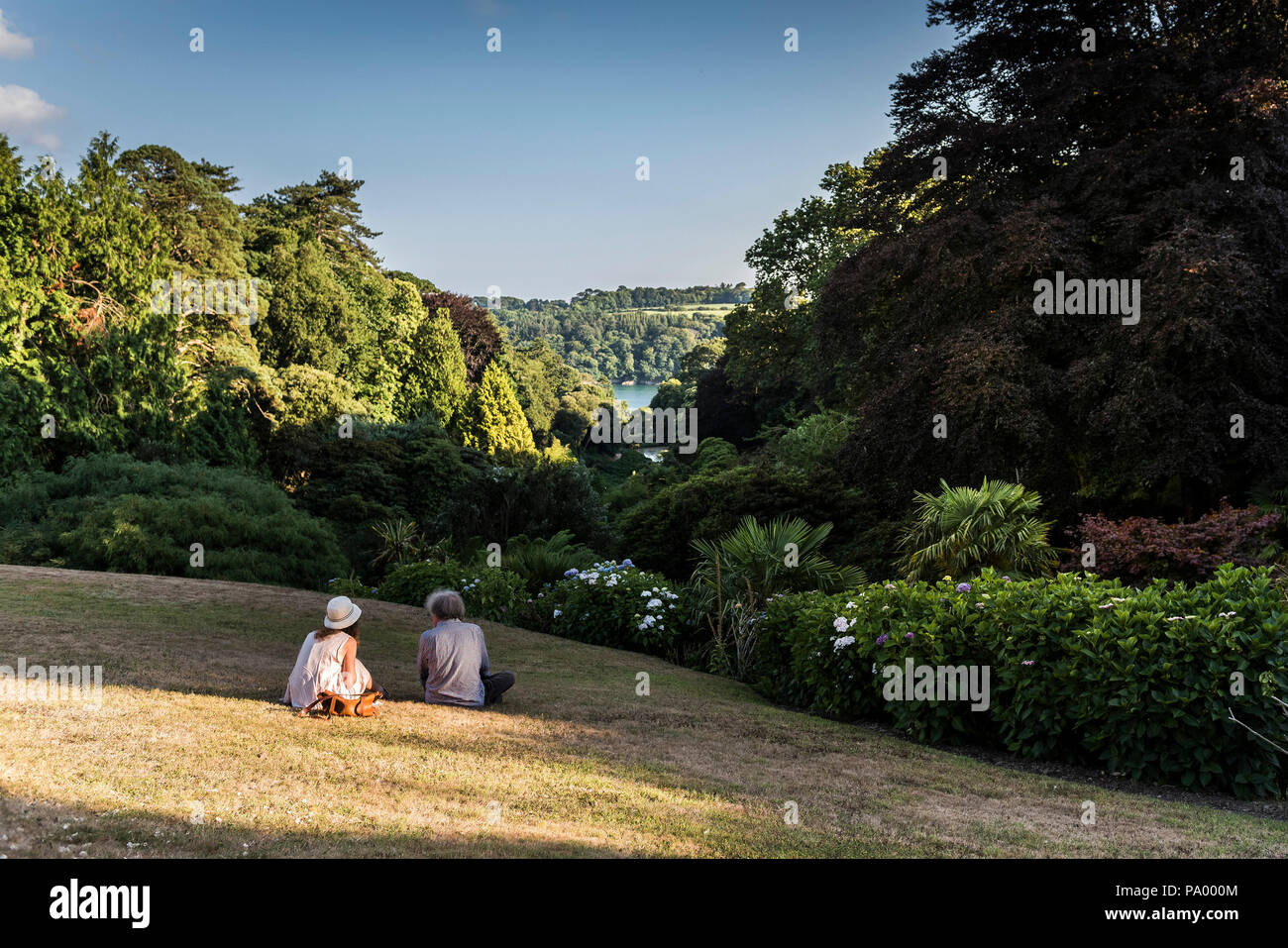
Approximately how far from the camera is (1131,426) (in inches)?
505

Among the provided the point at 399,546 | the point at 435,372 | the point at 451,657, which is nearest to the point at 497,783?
the point at 451,657

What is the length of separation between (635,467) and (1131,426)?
60.7 meters

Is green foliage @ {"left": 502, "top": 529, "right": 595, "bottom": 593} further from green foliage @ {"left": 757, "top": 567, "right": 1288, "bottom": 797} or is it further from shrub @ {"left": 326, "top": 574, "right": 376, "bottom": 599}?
green foliage @ {"left": 757, "top": 567, "right": 1288, "bottom": 797}

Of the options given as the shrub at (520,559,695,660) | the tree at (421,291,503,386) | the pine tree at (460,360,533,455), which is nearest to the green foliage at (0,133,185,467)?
the shrub at (520,559,695,660)

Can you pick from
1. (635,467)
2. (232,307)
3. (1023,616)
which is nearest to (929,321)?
(1023,616)

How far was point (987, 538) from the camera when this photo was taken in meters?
11.9

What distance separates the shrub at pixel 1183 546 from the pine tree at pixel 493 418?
43.7m

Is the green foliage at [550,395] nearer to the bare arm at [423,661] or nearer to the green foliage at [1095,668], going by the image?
the green foliage at [1095,668]

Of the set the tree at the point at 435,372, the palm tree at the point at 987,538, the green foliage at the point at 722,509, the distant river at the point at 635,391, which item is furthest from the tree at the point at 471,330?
the distant river at the point at 635,391

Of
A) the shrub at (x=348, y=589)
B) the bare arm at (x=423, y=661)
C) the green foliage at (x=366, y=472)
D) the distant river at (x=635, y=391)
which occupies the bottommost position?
the shrub at (x=348, y=589)

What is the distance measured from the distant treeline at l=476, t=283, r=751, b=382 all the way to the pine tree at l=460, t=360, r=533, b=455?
73.9m

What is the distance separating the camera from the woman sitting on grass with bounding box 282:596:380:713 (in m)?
6.95

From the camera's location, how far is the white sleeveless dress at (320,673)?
22.8 ft

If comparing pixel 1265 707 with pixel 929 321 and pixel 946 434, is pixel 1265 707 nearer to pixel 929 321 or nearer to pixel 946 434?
pixel 946 434
